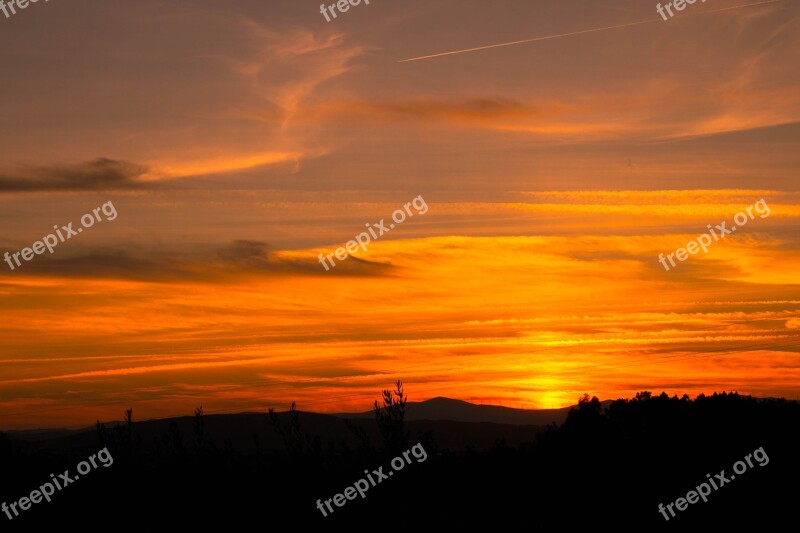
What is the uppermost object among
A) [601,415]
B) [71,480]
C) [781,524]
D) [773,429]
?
[71,480]

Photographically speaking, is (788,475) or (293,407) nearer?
(293,407)

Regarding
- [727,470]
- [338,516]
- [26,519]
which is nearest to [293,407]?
[338,516]

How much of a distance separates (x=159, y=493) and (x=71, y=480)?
406 inches

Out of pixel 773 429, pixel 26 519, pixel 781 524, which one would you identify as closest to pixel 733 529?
pixel 781 524

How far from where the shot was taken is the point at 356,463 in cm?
5056

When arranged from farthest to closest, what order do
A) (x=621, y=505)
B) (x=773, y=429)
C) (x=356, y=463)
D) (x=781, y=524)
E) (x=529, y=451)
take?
(x=529, y=451) → (x=773, y=429) → (x=356, y=463) → (x=621, y=505) → (x=781, y=524)

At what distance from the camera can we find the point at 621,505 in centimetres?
4706

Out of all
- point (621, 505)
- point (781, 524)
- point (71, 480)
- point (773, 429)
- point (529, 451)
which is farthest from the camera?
point (529, 451)

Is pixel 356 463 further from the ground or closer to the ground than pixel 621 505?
further from the ground

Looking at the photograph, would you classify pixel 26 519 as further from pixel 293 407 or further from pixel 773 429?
pixel 773 429

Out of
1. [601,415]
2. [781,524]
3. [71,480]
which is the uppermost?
[71,480]

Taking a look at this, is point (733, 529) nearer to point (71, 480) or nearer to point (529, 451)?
point (529, 451)

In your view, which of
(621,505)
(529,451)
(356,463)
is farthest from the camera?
(529,451)

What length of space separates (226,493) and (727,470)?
28.6 meters
